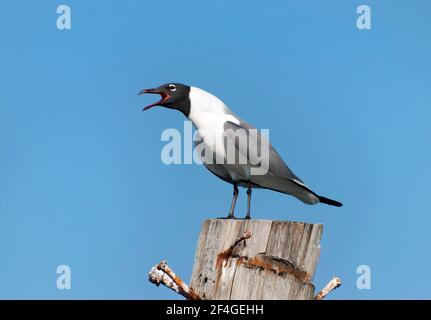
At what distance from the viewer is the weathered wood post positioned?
19.6ft

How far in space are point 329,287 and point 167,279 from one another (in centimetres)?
148

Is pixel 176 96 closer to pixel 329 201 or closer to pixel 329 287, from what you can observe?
pixel 329 201

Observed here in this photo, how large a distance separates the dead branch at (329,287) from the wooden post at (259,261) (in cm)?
19

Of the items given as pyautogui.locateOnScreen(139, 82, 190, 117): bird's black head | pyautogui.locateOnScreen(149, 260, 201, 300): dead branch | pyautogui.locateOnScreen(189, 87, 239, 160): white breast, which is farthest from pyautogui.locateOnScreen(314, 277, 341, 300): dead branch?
pyautogui.locateOnScreen(139, 82, 190, 117): bird's black head

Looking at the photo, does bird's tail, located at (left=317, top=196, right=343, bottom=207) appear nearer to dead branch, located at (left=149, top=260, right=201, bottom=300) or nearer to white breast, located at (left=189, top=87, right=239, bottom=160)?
white breast, located at (left=189, top=87, right=239, bottom=160)

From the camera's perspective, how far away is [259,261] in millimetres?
5988

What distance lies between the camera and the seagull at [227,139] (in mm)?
8234

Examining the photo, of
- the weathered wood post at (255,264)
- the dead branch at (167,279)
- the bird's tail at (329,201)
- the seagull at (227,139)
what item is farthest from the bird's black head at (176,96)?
the dead branch at (167,279)

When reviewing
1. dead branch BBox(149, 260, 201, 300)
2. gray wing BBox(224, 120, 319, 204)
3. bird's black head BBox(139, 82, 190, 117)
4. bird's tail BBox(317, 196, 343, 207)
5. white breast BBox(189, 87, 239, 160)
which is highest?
bird's black head BBox(139, 82, 190, 117)
